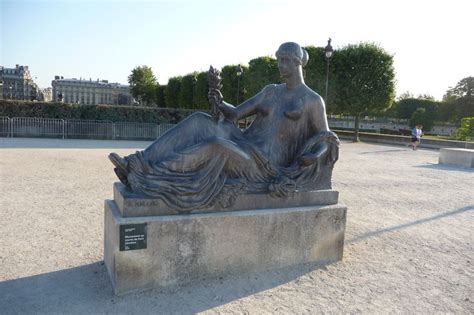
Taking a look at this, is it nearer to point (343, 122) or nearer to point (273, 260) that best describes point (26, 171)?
point (273, 260)

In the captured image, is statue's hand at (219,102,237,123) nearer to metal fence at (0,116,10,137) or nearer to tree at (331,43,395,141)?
metal fence at (0,116,10,137)

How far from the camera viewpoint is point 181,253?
3.60m

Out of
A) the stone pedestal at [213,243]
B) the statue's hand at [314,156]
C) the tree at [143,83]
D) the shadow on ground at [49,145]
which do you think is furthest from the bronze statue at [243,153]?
the tree at [143,83]

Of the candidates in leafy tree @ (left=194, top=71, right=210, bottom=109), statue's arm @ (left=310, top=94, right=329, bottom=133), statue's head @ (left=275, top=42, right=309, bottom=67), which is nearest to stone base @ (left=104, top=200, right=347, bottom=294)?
statue's arm @ (left=310, top=94, right=329, bottom=133)

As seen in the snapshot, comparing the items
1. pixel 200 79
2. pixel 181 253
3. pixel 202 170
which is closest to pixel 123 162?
Answer: pixel 202 170

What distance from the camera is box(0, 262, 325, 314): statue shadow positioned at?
3.14m

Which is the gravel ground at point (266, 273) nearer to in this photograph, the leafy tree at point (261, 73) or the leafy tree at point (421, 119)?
the leafy tree at point (261, 73)

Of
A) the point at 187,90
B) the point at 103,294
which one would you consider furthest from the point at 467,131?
the point at 103,294

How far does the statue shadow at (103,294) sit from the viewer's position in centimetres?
314

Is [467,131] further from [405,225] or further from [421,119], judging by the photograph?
[405,225]

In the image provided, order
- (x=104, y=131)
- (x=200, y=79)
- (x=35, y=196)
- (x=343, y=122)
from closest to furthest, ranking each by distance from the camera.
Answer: (x=35, y=196) < (x=104, y=131) < (x=200, y=79) < (x=343, y=122)

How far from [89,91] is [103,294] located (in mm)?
130130

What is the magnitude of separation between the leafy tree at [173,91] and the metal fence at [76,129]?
84.3 ft

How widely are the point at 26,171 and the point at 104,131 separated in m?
11.4
